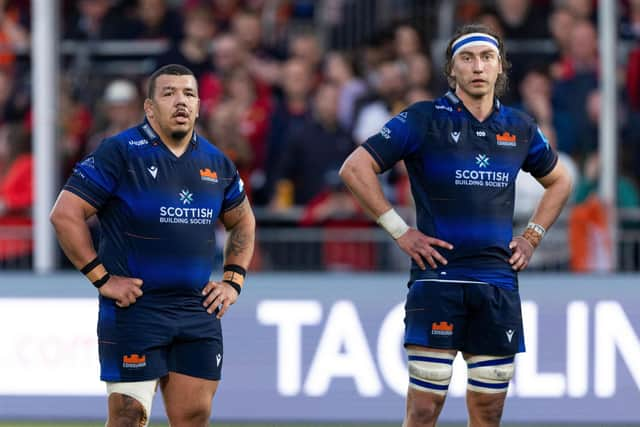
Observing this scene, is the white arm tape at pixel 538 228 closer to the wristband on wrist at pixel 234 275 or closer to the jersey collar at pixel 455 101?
the jersey collar at pixel 455 101

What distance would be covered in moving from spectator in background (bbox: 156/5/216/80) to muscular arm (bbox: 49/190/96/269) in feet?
23.1

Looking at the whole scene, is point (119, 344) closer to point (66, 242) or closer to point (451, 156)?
point (66, 242)

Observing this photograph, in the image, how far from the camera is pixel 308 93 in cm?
1444

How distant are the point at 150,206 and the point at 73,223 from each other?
404 mm

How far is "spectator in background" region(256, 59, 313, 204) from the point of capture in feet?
46.1

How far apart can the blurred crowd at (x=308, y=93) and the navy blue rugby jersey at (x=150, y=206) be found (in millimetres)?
5406

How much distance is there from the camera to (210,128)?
13531 millimetres

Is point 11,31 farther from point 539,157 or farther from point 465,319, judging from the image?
point 465,319

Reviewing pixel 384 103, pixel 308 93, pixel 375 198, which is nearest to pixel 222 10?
pixel 308 93

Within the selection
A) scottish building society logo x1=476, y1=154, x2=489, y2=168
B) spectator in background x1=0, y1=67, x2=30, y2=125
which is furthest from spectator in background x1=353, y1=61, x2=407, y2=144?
scottish building society logo x1=476, y1=154, x2=489, y2=168

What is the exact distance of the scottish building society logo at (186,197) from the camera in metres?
7.65

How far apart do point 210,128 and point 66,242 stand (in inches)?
239

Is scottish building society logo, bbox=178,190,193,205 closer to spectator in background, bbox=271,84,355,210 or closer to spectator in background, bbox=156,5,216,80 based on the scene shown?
spectator in background, bbox=271,84,355,210

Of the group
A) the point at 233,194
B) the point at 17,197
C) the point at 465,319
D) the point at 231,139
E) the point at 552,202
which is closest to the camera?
the point at 233,194
